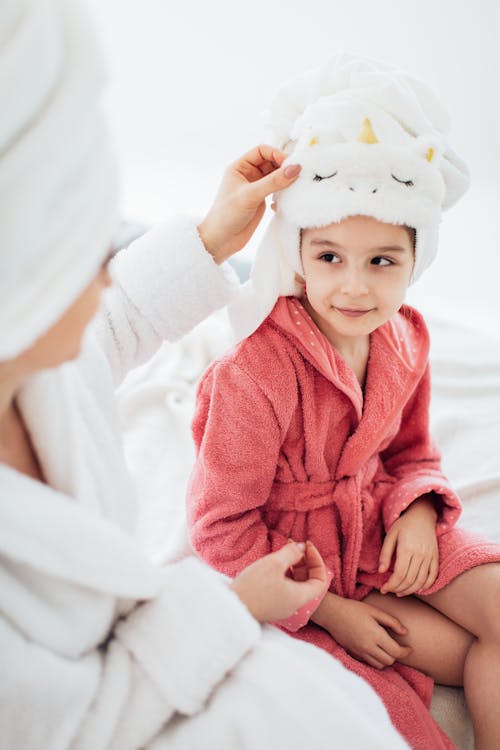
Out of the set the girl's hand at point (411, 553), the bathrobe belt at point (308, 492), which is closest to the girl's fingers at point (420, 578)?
the girl's hand at point (411, 553)

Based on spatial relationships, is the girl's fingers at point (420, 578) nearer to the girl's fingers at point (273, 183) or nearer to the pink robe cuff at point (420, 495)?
the pink robe cuff at point (420, 495)

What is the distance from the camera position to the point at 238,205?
0.81 metres

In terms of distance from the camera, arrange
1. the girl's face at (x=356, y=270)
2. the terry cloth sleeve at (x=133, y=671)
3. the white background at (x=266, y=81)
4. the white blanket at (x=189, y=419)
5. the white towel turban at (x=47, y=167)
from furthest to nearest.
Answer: the white background at (x=266, y=81) → the white blanket at (x=189, y=419) → the girl's face at (x=356, y=270) → the terry cloth sleeve at (x=133, y=671) → the white towel turban at (x=47, y=167)

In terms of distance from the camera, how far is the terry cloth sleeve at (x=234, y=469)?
857mm

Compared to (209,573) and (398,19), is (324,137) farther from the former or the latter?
(398,19)

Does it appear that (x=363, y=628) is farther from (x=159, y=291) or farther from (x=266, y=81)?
(x=266, y=81)

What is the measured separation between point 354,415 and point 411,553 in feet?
0.64

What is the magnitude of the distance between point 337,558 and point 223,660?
1.14ft

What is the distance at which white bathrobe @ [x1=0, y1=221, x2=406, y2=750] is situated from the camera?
1.85ft

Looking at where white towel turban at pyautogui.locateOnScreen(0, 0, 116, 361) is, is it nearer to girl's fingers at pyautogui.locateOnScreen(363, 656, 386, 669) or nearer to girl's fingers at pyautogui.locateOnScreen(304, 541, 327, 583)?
girl's fingers at pyautogui.locateOnScreen(304, 541, 327, 583)

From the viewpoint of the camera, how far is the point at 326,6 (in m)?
2.11

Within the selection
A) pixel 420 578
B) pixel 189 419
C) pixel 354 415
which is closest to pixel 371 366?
pixel 354 415

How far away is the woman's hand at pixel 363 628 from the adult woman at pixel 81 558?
0.16 m

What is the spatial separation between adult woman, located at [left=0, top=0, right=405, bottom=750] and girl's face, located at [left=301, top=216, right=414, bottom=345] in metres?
0.28
